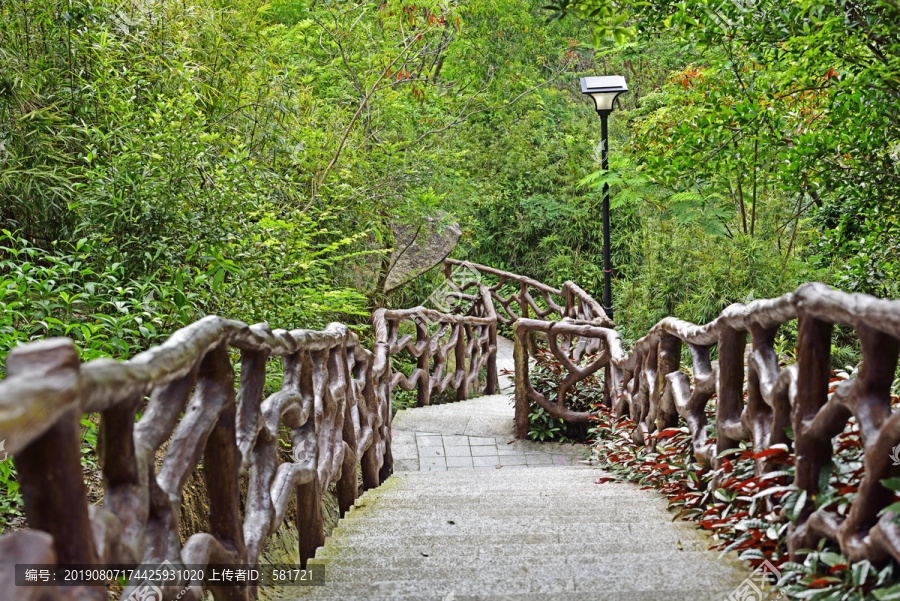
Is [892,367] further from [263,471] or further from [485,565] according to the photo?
[263,471]

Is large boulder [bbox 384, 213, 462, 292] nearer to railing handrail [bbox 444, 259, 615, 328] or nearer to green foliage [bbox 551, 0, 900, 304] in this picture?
railing handrail [bbox 444, 259, 615, 328]

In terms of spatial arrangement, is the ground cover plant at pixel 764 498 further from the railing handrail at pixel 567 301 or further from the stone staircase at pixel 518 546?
the railing handrail at pixel 567 301

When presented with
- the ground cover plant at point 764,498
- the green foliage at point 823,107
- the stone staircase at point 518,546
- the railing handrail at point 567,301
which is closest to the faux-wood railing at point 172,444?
the stone staircase at point 518,546

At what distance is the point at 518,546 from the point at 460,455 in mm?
3902

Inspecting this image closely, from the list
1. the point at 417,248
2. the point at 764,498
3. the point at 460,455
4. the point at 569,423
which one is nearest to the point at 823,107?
the point at 764,498

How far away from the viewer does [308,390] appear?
120 inches

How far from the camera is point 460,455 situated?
6828 mm

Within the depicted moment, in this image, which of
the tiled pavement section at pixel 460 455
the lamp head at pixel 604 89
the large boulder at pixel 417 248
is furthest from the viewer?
the large boulder at pixel 417 248

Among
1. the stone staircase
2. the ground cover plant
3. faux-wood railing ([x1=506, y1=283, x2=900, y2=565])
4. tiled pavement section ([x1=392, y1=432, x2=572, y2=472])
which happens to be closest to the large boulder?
tiled pavement section ([x1=392, y1=432, x2=572, y2=472])

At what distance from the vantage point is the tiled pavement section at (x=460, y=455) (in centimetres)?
664

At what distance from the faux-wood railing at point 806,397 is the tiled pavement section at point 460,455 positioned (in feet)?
8.81
